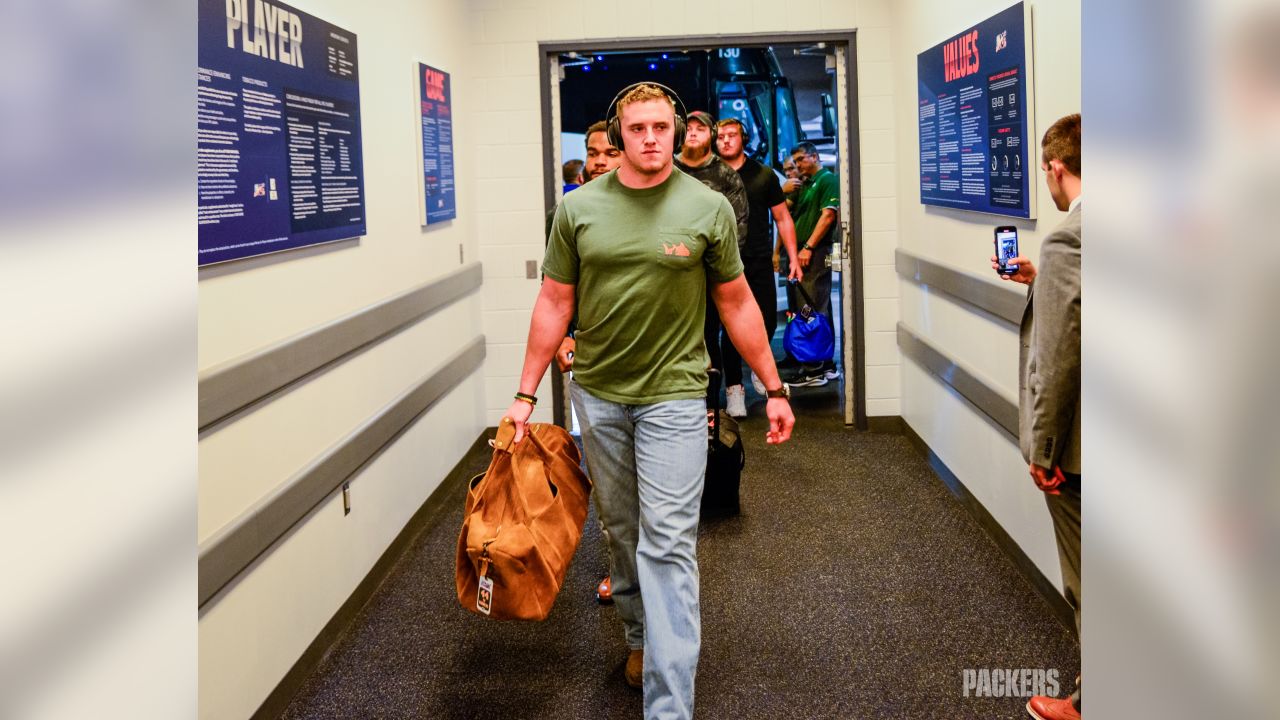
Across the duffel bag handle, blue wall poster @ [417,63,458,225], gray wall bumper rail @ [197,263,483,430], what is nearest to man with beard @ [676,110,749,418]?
blue wall poster @ [417,63,458,225]

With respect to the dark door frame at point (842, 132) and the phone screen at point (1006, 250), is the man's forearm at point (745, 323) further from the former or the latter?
the dark door frame at point (842, 132)

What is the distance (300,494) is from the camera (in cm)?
310

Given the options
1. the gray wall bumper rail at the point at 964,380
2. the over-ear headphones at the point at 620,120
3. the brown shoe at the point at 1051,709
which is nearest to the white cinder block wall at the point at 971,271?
the gray wall bumper rail at the point at 964,380

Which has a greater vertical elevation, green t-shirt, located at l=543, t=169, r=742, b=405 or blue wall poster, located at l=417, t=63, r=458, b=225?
blue wall poster, located at l=417, t=63, r=458, b=225

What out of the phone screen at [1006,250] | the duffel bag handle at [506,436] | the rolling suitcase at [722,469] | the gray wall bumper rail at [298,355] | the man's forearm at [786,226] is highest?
the man's forearm at [786,226]

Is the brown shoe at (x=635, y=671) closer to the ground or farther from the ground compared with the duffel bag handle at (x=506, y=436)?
closer to the ground

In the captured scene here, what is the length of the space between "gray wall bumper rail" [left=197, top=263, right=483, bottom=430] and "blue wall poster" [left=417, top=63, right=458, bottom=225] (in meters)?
0.40

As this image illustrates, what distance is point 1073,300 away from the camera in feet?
7.38

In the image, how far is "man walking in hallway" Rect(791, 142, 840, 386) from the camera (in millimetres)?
6926

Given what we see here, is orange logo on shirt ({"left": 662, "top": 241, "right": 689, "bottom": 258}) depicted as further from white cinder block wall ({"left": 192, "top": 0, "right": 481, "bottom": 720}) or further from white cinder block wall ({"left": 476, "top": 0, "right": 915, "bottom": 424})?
white cinder block wall ({"left": 476, "top": 0, "right": 915, "bottom": 424})

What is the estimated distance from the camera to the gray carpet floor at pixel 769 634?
2930 millimetres

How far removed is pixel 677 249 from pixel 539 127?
12.0ft

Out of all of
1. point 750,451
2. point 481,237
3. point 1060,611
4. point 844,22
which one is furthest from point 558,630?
point 844,22
